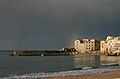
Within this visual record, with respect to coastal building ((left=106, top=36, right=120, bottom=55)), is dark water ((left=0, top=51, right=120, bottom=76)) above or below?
below

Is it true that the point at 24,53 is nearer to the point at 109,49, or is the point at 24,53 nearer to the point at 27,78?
the point at 109,49

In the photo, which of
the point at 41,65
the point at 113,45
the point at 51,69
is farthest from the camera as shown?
the point at 113,45

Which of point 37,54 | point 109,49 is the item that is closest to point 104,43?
point 109,49

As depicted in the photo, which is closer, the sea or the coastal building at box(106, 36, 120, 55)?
the sea

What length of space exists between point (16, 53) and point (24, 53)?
616cm

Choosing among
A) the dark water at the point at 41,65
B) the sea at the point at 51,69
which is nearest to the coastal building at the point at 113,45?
the dark water at the point at 41,65

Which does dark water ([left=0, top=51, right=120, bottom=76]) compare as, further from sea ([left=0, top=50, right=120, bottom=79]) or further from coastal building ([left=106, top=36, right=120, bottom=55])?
coastal building ([left=106, top=36, right=120, bottom=55])

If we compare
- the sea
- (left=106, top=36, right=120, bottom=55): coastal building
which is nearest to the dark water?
the sea

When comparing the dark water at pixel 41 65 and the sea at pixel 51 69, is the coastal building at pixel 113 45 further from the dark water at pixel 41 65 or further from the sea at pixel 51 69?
the sea at pixel 51 69

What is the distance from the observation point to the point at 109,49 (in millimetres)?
182625

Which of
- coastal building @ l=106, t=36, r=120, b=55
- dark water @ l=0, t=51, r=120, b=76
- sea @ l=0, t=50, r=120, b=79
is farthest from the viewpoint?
coastal building @ l=106, t=36, r=120, b=55

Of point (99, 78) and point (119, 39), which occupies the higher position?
point (119, 39)

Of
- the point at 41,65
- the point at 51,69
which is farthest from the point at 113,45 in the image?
the point at 51,69

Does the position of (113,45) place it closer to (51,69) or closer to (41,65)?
(41,65)
